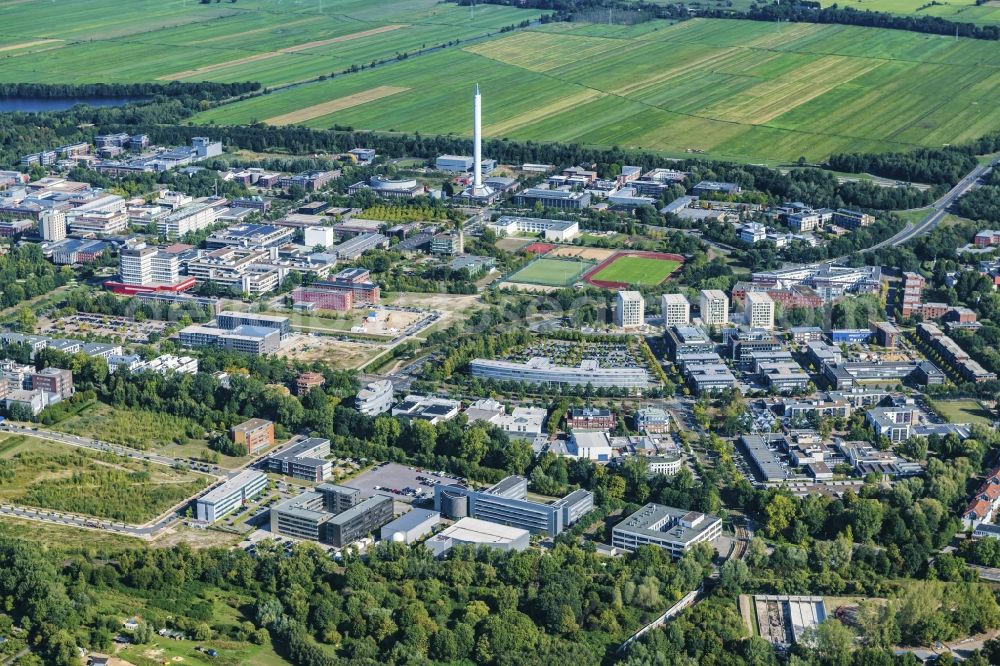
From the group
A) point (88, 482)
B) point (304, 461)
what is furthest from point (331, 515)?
point (88, 482)

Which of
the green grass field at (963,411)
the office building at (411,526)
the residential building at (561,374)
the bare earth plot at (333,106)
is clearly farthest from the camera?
the bare earth plot at (333,106)

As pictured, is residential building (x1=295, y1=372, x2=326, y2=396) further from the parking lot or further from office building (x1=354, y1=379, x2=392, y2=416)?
the parking lot

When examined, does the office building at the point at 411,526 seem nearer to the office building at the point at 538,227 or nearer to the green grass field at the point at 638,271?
the green grass field at the point at 638,271

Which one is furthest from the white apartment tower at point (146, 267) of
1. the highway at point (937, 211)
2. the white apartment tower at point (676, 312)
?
the highway at point (937, 211)

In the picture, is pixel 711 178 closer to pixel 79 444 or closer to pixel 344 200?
pixel 344 200

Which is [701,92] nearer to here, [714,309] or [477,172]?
[477,172]

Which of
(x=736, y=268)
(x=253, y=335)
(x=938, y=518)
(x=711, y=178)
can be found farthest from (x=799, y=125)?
(x=938, y=518)

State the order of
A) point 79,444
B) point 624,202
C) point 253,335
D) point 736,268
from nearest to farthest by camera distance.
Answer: point 79,444, point 253,335, point 736,268, point 624,202
